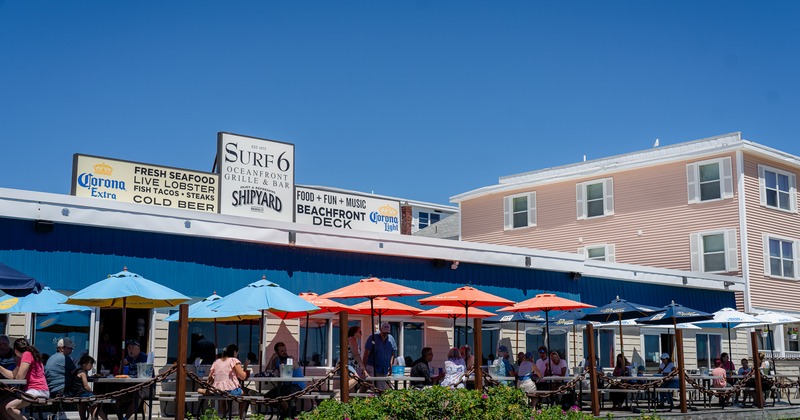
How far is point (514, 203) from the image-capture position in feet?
125

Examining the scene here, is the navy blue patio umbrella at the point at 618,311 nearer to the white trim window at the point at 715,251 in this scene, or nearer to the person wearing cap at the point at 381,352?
the person wearing cap at the point at 381,352

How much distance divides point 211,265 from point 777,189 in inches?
919

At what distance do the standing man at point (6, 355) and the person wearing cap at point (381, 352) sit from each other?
6.24 m

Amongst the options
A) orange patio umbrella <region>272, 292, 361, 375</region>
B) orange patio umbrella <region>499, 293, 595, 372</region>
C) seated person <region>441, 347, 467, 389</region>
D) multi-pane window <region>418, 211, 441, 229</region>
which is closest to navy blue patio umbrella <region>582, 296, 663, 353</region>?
orange patio umbrella <region>499, 293, 595, 372</region>

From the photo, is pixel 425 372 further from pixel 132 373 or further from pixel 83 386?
pixel 83 386

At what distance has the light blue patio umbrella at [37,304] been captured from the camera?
14344 mm

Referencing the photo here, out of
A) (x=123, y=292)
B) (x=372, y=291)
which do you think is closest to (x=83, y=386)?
(x=123, y=292)

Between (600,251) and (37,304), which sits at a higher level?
(600,251)

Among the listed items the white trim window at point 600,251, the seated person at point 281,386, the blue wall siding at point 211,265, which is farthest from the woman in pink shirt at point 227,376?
the white trim window at point 600,251

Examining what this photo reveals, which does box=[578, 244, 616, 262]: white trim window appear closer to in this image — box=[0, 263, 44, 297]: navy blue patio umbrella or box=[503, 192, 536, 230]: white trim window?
box=[503, 192, 536, 230]: white trim window

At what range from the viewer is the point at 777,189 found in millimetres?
33219

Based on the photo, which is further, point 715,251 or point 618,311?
point 715,251

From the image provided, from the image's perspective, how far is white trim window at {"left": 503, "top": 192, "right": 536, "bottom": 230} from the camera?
37375 mm

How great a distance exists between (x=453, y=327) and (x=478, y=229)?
17.3 meters
